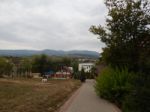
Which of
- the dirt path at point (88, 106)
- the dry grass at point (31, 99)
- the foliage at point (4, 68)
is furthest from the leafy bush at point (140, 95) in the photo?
the foliage at point (4, 68)

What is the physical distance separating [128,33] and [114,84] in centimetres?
367

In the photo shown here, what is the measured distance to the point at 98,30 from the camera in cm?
2573

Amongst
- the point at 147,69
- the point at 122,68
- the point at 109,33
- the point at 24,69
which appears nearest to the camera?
the point at 147,69

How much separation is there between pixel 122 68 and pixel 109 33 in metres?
3.25

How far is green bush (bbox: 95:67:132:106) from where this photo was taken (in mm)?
20969

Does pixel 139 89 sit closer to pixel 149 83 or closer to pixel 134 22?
pixel 149 83

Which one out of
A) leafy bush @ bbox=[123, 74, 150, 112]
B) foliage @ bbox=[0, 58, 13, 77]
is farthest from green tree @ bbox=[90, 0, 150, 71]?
foliage @ bbox=[0, 58, 13, 77]

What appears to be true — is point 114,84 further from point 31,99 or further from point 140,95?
point 140,95

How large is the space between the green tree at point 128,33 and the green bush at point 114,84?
120 cm

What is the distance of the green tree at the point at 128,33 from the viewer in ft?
78.4

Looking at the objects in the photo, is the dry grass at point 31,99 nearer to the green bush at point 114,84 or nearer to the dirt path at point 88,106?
the dirt path at point 88,106

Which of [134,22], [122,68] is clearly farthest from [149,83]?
[134,22]

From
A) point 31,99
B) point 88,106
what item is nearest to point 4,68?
point 31,99

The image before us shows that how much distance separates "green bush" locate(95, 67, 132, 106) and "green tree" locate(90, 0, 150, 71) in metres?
1.20
